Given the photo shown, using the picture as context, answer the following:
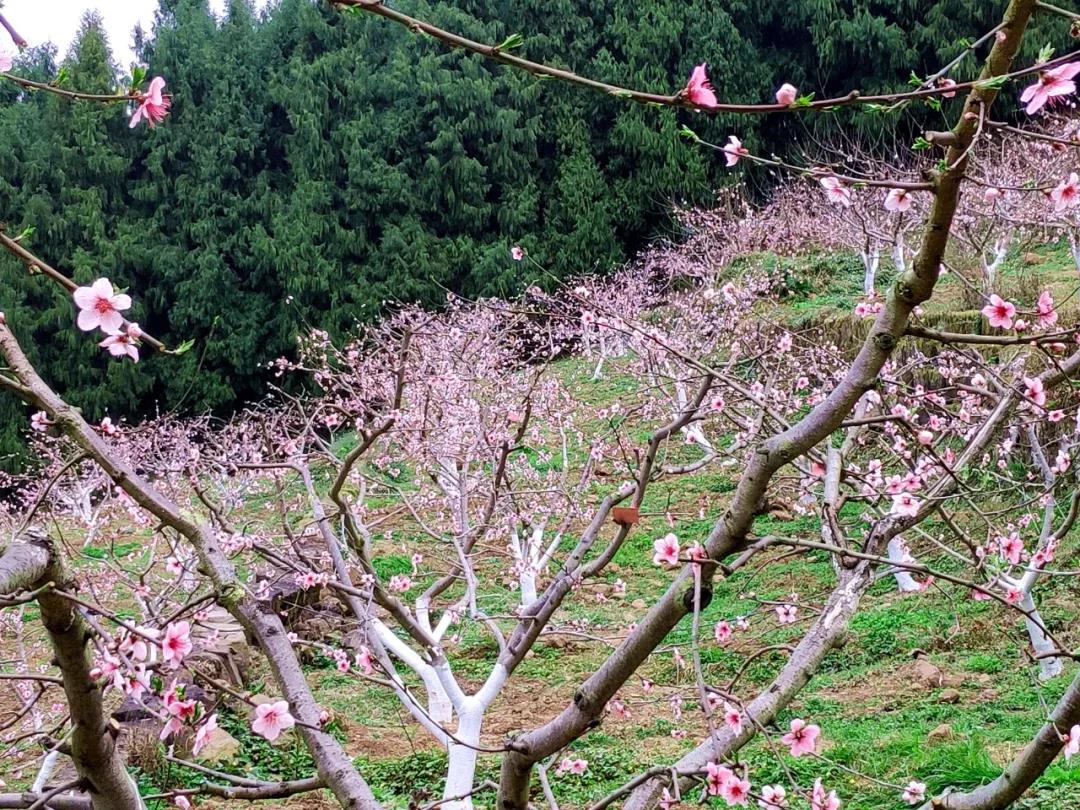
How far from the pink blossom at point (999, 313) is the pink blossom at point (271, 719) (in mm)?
1371

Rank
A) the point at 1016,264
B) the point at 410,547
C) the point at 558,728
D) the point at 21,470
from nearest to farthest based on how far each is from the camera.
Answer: the point at 558,728, the point at 410,547, the point at 1016,264, the point at 21,470

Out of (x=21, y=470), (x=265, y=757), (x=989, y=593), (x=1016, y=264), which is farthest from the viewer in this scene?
(x=21, y=470)

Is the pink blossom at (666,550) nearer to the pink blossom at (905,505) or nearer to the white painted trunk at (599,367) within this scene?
the pink blossom at (905,505)

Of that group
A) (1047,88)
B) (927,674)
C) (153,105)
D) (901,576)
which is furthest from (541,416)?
(1047,88)

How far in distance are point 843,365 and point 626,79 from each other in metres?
8.91

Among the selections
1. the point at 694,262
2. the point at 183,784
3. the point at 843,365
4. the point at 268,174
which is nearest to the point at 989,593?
the point at 183,784

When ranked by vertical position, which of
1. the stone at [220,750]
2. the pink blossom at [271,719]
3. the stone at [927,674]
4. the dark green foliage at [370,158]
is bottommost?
the pink blossom at [271,719]

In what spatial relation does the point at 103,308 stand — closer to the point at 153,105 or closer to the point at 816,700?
the point at 153,105

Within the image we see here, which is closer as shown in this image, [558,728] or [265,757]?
[558,728]

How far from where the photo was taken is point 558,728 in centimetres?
146

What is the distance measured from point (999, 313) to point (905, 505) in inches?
20.6

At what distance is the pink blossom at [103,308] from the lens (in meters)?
1.37

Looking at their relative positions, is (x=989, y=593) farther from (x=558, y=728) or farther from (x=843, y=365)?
(x=843, y=365)

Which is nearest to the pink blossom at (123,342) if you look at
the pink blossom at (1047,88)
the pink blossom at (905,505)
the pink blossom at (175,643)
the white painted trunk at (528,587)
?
the pink blossom at (175,643)
